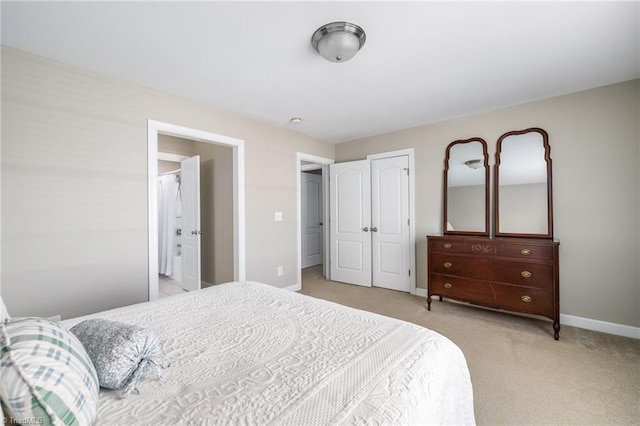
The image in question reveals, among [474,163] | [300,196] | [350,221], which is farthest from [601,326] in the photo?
[300,196]

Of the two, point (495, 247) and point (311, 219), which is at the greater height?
point (311, 219)

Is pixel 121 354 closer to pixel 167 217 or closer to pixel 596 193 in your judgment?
pixel 596 193

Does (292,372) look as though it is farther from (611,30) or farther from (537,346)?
(611,30)

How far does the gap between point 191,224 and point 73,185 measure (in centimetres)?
170

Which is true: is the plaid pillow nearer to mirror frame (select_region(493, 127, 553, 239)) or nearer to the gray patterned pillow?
the gray patterned pillow

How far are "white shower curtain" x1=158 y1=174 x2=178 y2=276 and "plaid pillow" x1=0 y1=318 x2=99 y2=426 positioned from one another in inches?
175

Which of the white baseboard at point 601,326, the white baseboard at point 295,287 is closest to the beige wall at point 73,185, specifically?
the white baseboard at point 295,287

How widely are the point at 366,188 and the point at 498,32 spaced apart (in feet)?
8.83

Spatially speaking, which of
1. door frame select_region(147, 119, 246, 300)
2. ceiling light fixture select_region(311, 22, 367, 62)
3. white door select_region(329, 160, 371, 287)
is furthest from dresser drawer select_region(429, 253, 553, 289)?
ceiling light fixture select_region(311, 22, 367, 62)

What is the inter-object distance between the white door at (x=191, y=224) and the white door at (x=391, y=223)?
2.54 meters

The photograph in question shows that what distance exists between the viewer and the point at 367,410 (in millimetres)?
796

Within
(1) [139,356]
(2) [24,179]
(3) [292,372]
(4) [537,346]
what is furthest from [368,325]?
(2) [24,179]

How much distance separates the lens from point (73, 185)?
2244mm

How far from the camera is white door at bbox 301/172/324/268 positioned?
614 cm
